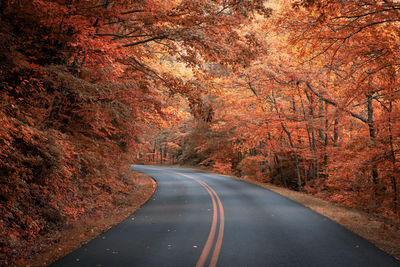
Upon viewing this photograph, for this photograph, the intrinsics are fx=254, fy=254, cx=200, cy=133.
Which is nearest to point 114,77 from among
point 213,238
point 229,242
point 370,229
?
point 213,238

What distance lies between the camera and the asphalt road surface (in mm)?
4766

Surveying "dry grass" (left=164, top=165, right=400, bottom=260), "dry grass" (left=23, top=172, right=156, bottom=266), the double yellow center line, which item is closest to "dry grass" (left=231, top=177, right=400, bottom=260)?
"dry grass" (left=164, top=165, right=400, bottom=260)

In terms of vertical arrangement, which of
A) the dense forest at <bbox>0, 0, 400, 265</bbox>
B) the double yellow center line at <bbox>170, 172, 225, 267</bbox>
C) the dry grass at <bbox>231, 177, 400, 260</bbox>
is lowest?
the double yellow center line at <bbox>170, 172, 225, 267</bbox>

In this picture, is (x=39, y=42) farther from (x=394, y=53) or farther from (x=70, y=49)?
(x=394, y=53)

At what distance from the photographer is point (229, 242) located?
18.9 ft

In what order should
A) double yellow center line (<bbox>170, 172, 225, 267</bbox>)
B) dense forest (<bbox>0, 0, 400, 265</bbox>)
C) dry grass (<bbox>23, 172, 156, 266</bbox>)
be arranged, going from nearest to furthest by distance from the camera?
double yellow center line (<bbox>170, 172, 225, 267</bbox>) < dry grass (<bbox>23, 172, 156, 266</bbox>) < dense forest (<bbox>0, 0, 400, 265</bbox>)

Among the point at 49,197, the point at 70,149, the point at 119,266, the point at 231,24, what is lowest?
the point at 119,266

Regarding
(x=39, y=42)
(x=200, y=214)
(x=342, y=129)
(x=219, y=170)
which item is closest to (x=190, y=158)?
(x=219, y=170)

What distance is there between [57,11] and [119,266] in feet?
18.9

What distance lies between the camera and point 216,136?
28.9 metres

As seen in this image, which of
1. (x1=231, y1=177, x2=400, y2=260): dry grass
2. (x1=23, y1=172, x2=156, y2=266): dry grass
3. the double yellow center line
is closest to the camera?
the double yellow center line

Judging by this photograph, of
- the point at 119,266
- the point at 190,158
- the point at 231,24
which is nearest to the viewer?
the point at 119,266

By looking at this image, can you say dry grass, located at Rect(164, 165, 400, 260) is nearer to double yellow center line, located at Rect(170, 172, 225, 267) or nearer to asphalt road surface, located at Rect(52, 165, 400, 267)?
asphalt road surface, located at Rect(52, 165, 400, 267)

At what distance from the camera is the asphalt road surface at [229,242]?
4.77m
